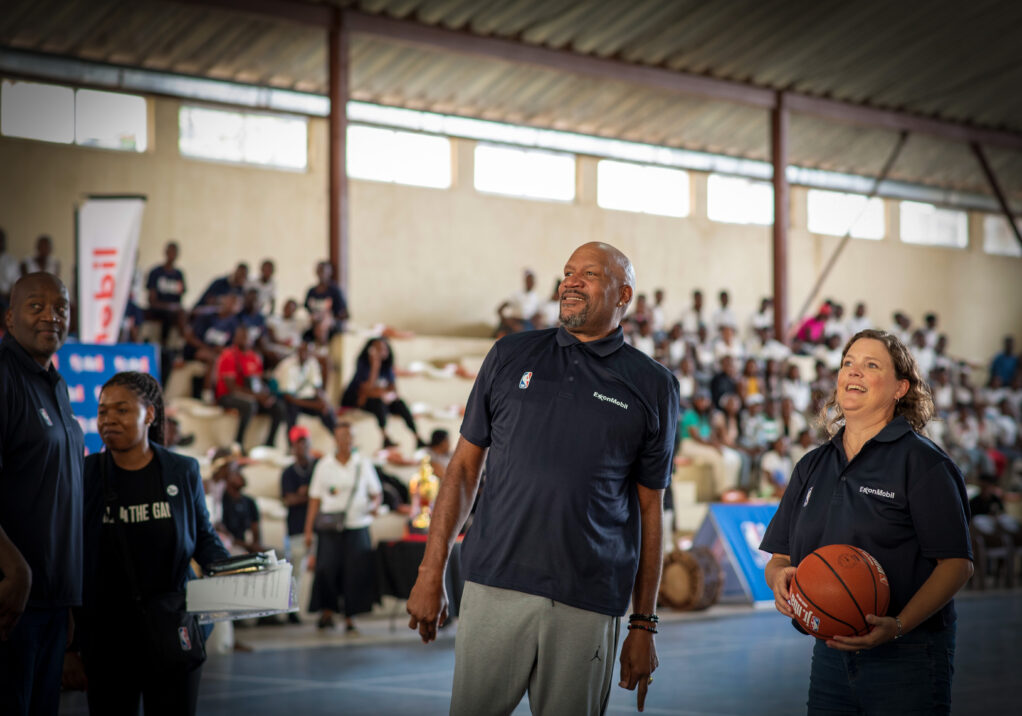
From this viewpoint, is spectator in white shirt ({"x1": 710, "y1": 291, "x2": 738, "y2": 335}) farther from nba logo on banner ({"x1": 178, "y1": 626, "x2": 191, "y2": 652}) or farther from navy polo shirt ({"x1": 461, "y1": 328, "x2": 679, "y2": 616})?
nba logo on banner ({"x1": 178, "y1": 626, "x2": 191, "y2": 652})

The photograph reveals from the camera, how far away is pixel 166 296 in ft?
50.6

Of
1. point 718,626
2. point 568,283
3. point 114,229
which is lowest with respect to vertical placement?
point 718,626

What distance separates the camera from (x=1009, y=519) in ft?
57.4

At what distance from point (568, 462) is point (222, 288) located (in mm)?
12656

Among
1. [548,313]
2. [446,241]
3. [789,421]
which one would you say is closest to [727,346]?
[789,421]

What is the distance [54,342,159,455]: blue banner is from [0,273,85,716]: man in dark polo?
3.94m

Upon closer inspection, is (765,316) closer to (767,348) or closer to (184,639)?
(767,348)

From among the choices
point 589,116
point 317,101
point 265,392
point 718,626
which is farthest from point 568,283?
point 589,116

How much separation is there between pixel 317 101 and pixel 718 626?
488 inches

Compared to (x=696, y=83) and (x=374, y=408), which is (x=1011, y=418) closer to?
(x=696, y=83)

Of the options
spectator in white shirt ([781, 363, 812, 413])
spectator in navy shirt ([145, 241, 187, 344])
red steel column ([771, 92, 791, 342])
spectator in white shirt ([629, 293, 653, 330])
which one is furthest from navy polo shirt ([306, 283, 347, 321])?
red steel column ([771, 92, 791, 342])

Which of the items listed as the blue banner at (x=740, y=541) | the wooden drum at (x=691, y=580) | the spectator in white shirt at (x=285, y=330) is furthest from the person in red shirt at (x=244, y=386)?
the blue banner at (x=740, y=541)

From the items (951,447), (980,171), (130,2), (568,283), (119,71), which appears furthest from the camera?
(980,171)

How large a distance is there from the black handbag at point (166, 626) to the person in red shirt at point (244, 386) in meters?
9.84
